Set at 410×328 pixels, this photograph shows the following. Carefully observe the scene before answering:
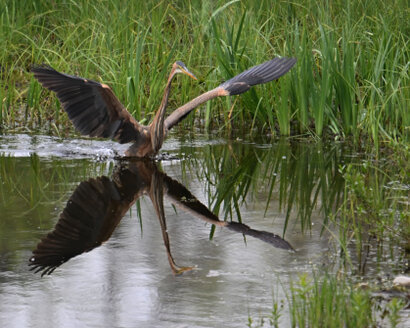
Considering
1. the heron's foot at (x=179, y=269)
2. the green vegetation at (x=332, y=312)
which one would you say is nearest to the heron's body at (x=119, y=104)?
the heron's foot at (x=179, y=269)

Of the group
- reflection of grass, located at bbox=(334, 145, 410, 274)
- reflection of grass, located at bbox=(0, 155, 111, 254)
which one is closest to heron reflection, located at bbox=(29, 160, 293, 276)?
reflection of grass, located at bbox=(0, 155, 111, 254)

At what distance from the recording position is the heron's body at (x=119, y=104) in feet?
25.2

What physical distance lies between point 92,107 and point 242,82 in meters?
1.34

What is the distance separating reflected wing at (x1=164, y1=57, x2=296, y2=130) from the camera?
8141 mm

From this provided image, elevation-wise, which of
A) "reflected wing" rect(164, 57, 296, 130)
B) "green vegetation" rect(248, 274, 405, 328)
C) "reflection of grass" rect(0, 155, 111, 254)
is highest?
"reflected wing" rect(164, 57, 296, 130)

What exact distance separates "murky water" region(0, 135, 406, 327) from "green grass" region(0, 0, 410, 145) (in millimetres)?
467

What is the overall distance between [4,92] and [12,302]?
5.37 m

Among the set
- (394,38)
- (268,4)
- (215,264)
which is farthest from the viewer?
(268,4)

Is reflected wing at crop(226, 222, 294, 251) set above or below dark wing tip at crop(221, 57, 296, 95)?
below

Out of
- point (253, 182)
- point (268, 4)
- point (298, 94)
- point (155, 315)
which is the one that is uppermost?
point (268, 4)

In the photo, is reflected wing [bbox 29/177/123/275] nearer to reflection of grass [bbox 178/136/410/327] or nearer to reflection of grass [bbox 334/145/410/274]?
reflection of grass [bbox 178/136/410/327]

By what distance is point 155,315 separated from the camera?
4.31 m

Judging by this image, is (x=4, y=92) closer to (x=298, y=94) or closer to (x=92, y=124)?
(x=92, y=124)

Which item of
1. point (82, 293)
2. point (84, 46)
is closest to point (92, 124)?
point (84, 46)
